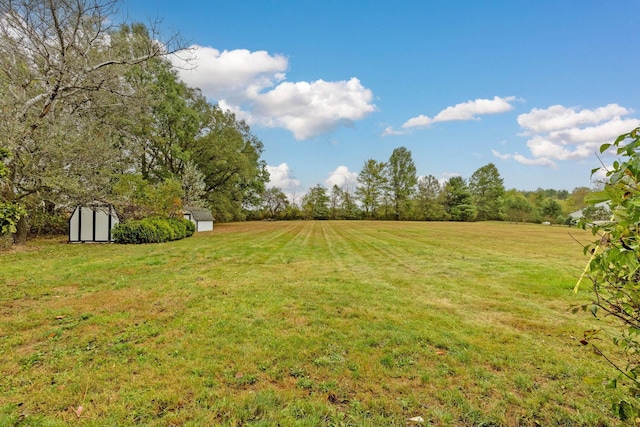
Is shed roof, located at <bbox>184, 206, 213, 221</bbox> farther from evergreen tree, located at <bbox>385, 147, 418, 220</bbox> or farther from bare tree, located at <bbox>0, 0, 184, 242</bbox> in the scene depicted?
evergreen tree, located at <bbox>385, 147, 418, 220</bbox>

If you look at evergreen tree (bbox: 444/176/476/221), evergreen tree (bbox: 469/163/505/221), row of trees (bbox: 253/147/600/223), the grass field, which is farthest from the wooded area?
evergreen tree (bbox: 469/163/505/221)

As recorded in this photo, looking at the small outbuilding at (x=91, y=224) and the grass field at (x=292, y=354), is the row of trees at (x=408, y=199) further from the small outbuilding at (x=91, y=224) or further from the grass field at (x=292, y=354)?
the grass field at (x=292, y=354)

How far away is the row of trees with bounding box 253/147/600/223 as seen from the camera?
50.1 m

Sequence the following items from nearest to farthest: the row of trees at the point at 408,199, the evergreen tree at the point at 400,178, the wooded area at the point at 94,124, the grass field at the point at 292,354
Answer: the grass field at the point at 292,354 → the wooded area at the point at 94,124 → the row of trees at the point at 408,199 → the evergreen tree at the point at 400,178

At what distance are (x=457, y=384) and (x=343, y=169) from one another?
50.1 metres

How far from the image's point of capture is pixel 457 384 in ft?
8.46

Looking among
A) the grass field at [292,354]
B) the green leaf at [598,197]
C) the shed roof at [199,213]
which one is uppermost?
the green leaf at [598,197]

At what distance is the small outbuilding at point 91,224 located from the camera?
14562 millimetres

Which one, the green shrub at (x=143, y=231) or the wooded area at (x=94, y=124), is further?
the green shrub at (x=143, y=231)

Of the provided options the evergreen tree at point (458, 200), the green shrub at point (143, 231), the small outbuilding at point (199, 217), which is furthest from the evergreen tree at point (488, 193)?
the green shrub at point (143, 231)

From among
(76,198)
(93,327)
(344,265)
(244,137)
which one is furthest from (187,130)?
(93,327)

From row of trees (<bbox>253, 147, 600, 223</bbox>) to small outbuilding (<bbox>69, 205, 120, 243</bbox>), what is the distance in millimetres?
36358

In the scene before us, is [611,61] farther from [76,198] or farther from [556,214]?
[556,214]

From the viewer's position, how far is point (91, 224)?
48.2 feet
